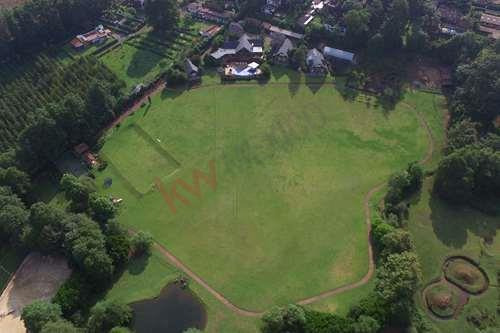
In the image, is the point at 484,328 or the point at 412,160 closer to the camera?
the point at 484,328

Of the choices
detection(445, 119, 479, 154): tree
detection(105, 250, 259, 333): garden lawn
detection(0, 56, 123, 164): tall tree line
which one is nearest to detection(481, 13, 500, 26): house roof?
detection(445, 119, 479, 154): tree

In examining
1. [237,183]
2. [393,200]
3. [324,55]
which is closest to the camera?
[393,200]

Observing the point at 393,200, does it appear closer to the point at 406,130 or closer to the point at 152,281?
the point at 406,130

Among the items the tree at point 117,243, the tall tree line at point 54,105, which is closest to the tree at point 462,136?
the tree at point 117,243

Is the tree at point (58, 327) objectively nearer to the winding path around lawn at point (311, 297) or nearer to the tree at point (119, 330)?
the tree at point (119, 330)

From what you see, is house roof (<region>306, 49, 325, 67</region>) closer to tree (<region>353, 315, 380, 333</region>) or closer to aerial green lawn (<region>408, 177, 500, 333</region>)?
aerial green lawn (<region>408, 177, 500, 333</region>)

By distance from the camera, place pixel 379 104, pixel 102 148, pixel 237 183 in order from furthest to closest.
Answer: pixel 379 104 < pixel 102 148 < pixel 237 183

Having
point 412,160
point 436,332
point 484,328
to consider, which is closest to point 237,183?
point 412,160
